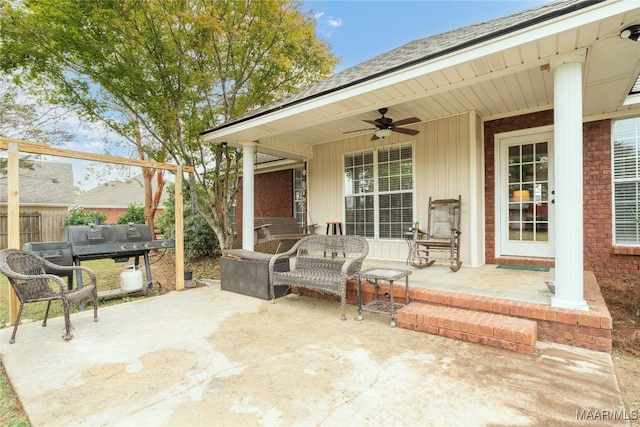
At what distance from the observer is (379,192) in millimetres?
6090

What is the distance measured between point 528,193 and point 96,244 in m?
6.56

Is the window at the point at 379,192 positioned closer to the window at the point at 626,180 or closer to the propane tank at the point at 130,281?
the window at the point at 626,180

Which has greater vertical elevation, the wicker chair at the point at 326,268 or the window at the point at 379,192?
the window at the point at 379,192

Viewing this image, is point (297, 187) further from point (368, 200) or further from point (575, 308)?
point (575, 308)

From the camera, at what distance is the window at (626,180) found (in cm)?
442

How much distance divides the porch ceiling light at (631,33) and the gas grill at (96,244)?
5709mm

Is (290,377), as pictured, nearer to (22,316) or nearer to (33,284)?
(33,284)

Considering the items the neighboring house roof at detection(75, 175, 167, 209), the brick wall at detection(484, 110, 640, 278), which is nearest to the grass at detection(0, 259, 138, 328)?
the brick wall at detection(484, 110, 640, 278)

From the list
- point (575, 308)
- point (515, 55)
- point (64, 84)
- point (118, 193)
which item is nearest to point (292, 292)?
point (575, 308)

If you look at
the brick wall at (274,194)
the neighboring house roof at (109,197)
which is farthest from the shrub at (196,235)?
the neighboring house roof at (109,197)

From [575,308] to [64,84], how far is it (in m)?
8.71

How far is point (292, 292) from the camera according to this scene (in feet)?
15.1

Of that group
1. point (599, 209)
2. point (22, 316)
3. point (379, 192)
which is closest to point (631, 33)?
point (599, 209)

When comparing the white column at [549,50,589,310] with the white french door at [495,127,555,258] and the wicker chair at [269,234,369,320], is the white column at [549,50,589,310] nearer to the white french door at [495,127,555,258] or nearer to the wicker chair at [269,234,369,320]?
the wicker chair at [269,234,369,320]
